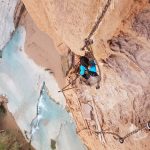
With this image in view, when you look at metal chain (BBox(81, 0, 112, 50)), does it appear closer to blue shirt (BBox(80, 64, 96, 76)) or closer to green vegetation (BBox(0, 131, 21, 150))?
blue shirt (BBox(80, 64, 96, 76))

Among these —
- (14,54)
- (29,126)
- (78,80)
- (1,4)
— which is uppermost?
(1,4)

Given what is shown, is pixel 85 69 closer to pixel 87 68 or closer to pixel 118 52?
pixel 87 68

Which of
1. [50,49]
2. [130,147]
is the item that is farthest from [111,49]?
[50,49]

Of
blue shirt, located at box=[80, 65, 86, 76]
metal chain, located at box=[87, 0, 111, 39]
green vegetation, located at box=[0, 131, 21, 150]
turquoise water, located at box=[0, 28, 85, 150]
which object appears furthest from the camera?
green vegetation, located at box=[0, 131, 21, 150]

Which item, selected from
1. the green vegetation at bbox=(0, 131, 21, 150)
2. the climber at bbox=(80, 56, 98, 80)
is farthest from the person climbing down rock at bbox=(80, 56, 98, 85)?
the green vegetation at bbox=(0, 131, 21, 150)

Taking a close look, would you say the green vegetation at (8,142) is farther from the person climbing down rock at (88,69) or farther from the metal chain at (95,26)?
the metal chain at (95,26)

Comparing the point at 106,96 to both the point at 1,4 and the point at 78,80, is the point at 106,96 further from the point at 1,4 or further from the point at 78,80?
the point at 1,4
